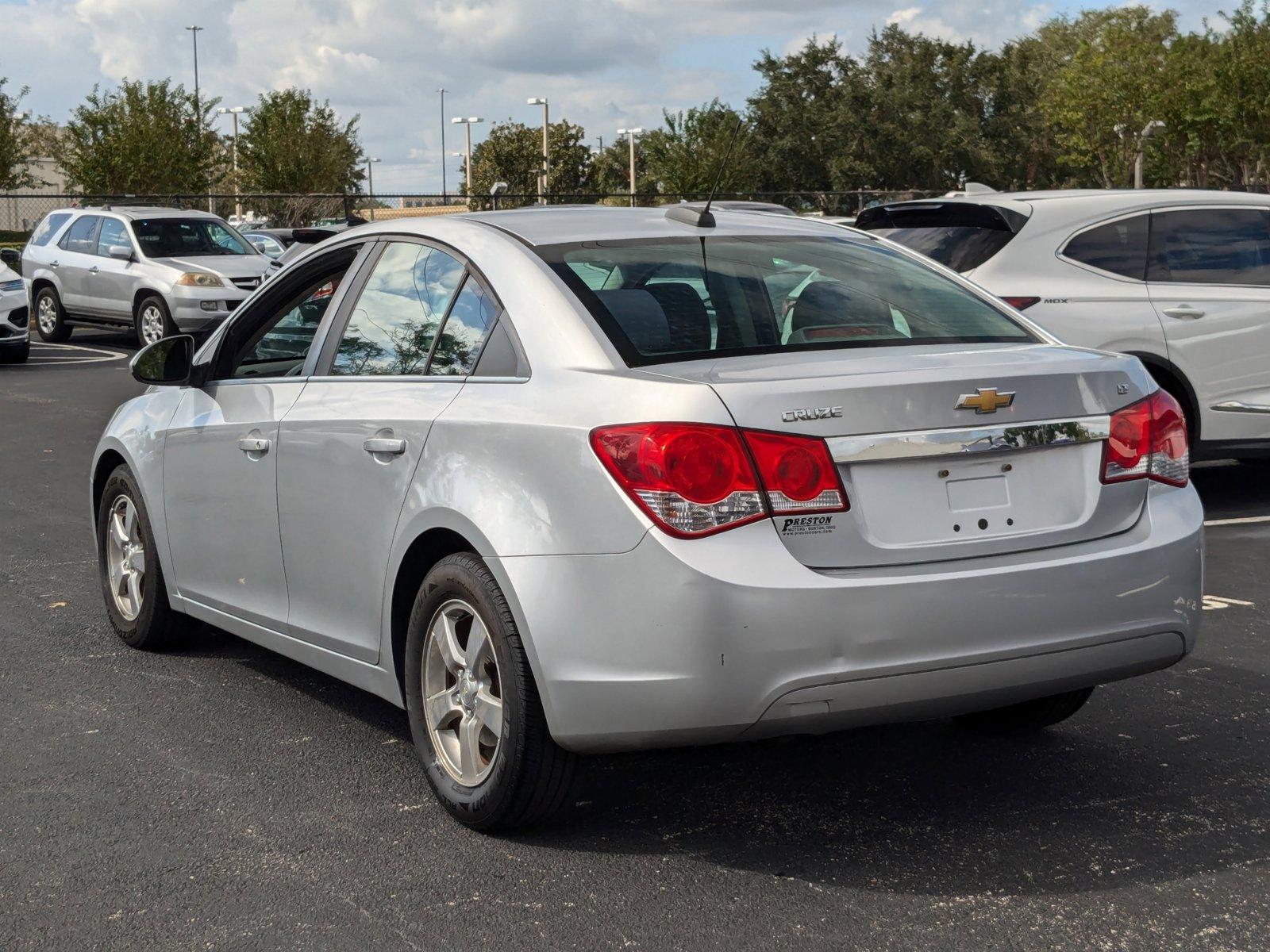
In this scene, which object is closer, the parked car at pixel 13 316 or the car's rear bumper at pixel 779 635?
the car's rear bumper at pixel 779 635

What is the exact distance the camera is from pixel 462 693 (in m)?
4.10

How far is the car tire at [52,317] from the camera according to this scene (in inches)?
884

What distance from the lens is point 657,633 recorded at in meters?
3.52

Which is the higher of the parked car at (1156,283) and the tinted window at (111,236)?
the tinted window at (111,236)

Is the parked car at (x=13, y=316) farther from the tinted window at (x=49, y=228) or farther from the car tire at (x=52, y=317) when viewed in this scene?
Result: the tinted window at (x=49, y=228)

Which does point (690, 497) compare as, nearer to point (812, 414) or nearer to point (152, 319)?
point (812, 414)

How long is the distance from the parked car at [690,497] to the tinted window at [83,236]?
1805 centimetres

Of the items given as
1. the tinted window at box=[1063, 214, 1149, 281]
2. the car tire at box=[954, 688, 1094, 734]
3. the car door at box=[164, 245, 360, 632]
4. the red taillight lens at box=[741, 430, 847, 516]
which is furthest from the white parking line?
the red taillight lens at box=[741, 430, 847, 516]

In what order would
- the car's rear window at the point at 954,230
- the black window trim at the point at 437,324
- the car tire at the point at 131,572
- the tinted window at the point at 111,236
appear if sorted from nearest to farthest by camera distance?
the black window trim at the point at 437,324, the car tire at the point at 131,572, the car's rear window at the point at 954,230, the tinted window at the point at 111,236

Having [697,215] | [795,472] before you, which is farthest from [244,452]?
[795,472]

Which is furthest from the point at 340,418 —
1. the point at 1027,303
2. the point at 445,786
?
the point at 1027,303

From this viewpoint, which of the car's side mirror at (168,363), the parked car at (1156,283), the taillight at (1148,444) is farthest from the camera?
the parked car at (1156,283)

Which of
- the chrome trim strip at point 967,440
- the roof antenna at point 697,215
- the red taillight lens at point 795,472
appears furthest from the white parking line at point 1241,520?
the red taillight lens at point 795,472

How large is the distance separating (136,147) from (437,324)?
3569 cm
